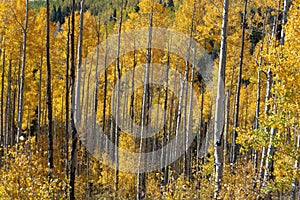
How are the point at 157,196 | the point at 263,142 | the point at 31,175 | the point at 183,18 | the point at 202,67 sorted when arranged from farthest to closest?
the point at 202,67 → the point at 183,18 → the point at 157,196 → the point at 263,142 → the point at 31,175

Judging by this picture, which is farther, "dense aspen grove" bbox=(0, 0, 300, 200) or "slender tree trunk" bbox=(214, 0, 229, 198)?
"dense aspen grove" bbox=(0, 0, 300, 200)

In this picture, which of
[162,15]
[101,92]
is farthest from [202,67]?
[101,92]

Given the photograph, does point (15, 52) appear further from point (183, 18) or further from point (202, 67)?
point (202, 67)

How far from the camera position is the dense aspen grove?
6.73 metres

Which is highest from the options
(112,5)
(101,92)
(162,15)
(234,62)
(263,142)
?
(112,5)

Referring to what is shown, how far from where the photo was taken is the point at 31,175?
6273 mm

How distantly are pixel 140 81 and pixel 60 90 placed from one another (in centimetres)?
550

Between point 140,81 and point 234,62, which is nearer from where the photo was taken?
point 234,62

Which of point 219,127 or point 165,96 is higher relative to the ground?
point 219,127

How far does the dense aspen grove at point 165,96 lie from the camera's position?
6.73 meters

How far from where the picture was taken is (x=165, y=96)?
19000mm

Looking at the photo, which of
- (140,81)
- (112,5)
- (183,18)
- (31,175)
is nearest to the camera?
(31,175)

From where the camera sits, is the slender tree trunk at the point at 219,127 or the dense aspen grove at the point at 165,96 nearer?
the slender tree trunk at the point at 219,127

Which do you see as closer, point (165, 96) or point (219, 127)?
point (219, 127)
